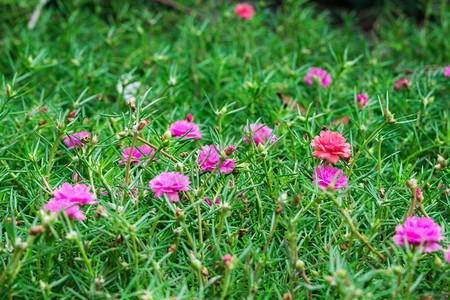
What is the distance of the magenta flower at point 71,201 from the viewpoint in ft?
3.13

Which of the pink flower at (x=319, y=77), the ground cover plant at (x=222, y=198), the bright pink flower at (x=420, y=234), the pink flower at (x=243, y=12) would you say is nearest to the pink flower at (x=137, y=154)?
the ground cover plant at (x=222, y=198)

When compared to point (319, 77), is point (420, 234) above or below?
above

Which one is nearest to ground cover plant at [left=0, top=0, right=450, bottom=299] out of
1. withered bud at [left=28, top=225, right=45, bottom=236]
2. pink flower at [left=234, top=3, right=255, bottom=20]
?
withered bud at [left=28, top=225, right=45, bottom=236]

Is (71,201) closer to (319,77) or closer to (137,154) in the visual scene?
(137,154)

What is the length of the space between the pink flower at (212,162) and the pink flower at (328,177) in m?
0.21

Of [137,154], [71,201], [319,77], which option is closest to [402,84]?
[319,77]

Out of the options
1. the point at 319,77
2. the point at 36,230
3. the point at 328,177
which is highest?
the point at 36,230

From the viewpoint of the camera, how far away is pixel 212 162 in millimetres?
1170

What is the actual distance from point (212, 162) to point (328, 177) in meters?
0.29

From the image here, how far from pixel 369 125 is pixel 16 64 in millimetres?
1578

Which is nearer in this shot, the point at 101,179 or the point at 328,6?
the point at 101,179

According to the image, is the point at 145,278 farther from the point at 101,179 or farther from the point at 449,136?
the point at 449,136

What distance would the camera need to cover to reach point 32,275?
1.00 m

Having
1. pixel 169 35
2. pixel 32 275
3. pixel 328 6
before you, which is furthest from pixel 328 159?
pixel 328 6
